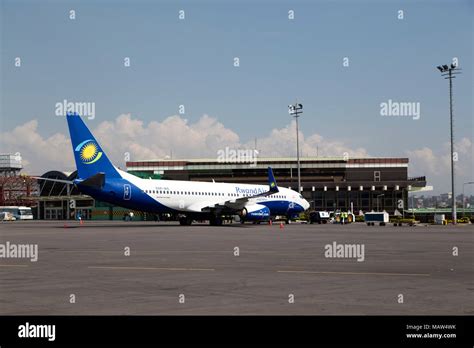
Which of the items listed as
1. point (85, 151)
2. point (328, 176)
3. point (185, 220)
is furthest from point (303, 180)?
point (85, 151)

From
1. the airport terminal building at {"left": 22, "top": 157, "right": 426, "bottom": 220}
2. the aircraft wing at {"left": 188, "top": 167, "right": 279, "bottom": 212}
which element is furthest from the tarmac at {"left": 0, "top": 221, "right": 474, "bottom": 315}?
the airport terminal building at {"left": 22, "top": 157, "right": 426, "bottom": 220}

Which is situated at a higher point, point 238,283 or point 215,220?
point 215,220

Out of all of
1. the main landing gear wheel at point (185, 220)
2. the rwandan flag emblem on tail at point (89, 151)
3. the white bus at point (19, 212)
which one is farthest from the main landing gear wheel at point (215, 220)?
the white bus at point (19, 212)

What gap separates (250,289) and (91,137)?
42.5m

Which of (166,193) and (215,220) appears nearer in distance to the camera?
(166,193)

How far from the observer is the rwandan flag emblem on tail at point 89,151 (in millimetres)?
54062

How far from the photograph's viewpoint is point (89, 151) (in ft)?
178

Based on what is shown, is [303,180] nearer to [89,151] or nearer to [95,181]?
[89,151]

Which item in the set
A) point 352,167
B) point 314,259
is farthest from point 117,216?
Result: point 314,259

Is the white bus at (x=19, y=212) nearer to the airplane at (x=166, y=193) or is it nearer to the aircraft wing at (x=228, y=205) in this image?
the airplane at (x=166, y=193)

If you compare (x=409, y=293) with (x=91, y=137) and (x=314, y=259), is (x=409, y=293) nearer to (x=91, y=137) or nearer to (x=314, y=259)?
(x=314, y=259)

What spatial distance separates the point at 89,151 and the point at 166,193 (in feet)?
29.2

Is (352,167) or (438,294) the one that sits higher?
(352,167)
